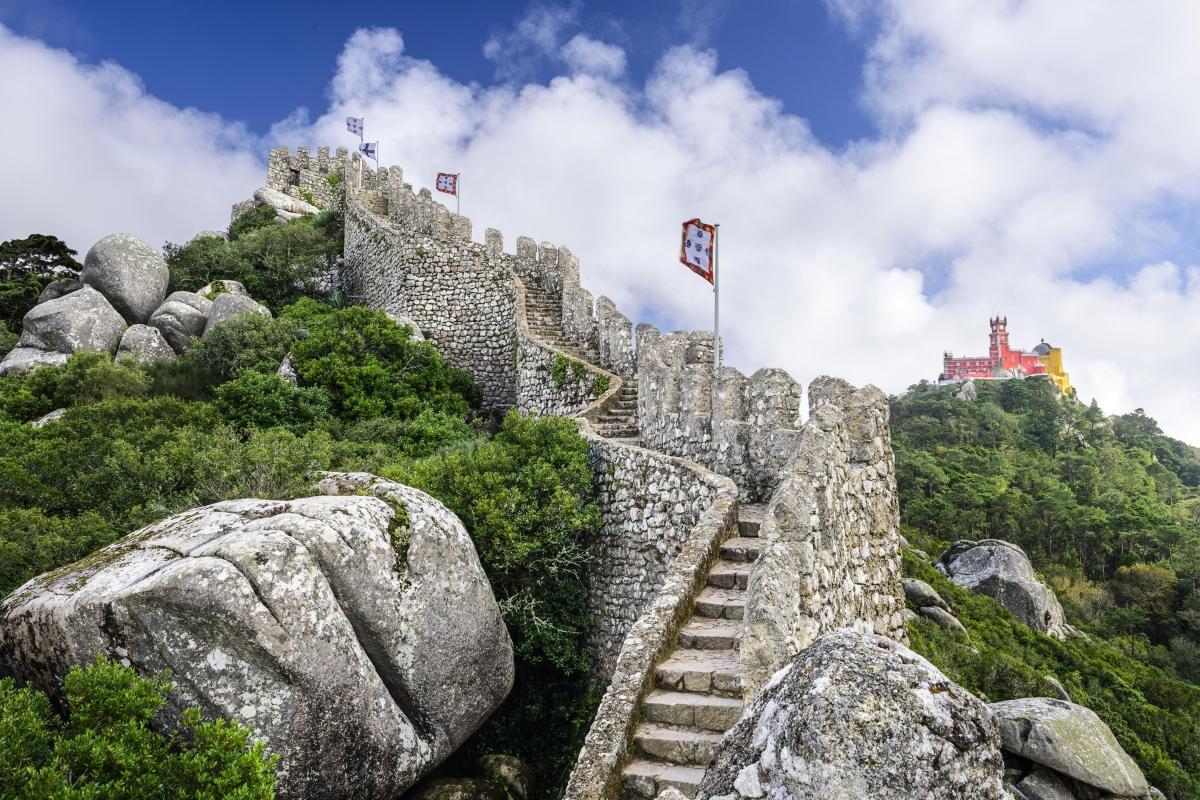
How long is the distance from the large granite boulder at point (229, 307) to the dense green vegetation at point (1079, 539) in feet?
65.1

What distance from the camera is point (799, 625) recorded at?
488 centimetres

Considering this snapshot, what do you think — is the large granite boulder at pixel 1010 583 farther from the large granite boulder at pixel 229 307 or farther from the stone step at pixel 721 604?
the large granite boulder at pixel 229 307

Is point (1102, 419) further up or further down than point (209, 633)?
further up

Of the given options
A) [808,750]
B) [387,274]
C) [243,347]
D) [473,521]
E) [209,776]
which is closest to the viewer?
[808,750]

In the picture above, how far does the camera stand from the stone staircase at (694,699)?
220 inches

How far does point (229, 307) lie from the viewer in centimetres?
2192

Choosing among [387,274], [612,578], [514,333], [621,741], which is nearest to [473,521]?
[612,578]

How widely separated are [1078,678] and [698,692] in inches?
555

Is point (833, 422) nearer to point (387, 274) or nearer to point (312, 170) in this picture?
point (387, 274)

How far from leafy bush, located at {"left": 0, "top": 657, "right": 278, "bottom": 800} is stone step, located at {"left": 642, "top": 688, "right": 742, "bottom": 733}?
2931mm

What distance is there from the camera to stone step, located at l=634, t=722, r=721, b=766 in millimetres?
5652

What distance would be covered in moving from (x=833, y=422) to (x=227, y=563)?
542 cm

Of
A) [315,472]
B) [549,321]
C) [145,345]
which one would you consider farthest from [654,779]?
[145,345]

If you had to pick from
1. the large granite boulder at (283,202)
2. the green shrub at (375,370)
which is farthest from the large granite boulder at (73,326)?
the large granite boulder at (283,202)
